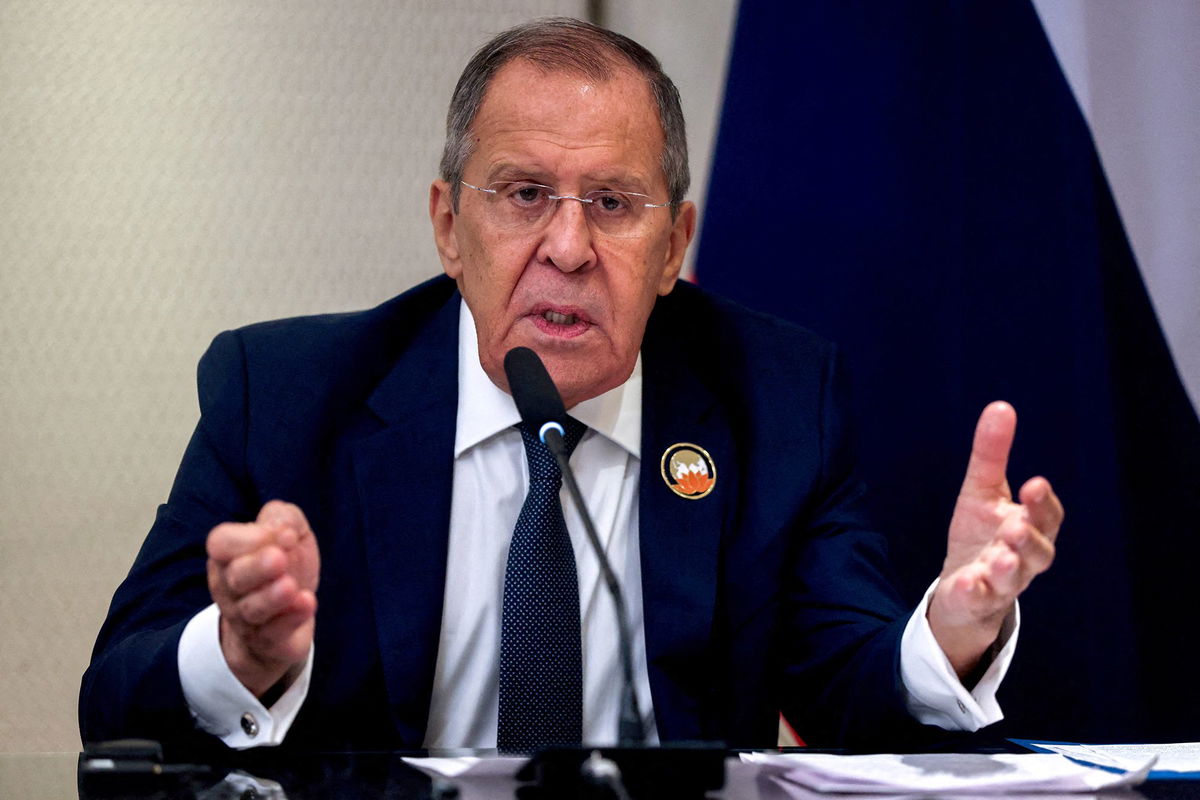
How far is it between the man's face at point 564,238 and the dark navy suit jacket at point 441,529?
200 millimetres

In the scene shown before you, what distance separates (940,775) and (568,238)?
3.53ft

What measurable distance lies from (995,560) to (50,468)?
7.40 feet

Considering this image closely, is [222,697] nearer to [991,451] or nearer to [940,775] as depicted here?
[940,775]

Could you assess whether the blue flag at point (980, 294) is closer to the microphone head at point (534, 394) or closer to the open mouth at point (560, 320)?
the open mouth at point (560, 320)

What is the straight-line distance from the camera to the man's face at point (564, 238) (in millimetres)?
2184

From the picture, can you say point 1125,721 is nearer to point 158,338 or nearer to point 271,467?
point 271,467

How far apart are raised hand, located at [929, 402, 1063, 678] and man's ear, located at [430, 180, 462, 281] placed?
106cm

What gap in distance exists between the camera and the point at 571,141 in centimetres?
222

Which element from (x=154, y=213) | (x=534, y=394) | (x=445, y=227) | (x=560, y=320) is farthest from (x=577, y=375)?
(x=154, y=213)

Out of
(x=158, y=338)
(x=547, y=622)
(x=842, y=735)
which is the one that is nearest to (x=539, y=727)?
(x=547, y=622)

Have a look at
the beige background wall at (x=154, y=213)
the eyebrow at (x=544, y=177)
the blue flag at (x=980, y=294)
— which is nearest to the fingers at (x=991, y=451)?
the eyebrow at (x=544, y=177)

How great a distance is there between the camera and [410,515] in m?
2.18

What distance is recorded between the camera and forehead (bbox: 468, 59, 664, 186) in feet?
7.25

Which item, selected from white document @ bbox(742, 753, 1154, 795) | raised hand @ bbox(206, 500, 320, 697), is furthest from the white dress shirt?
raised hand @ bbox(206, 500, 320, 697)
